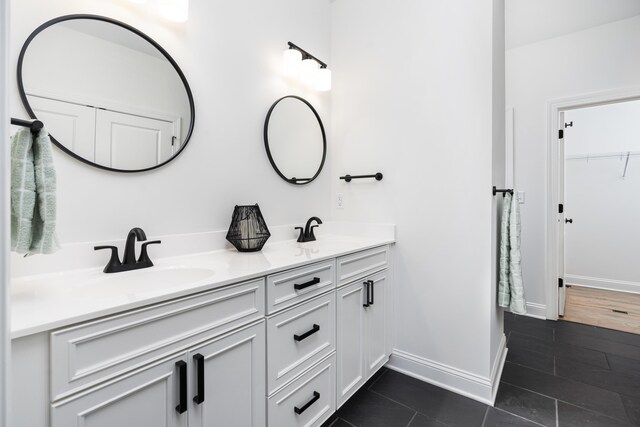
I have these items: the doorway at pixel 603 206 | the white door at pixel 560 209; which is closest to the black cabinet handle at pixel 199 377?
the white door at pixel 560 209

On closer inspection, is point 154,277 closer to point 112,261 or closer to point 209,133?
point 112,261

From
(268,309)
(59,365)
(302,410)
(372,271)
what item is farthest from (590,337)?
(59,365)

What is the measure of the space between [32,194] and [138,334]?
44 centimetres

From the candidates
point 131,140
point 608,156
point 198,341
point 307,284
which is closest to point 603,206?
point 608,156

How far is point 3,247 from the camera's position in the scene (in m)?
0.45

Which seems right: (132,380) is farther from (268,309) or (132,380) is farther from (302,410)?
(302,410)

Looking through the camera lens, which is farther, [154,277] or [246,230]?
[246,230]

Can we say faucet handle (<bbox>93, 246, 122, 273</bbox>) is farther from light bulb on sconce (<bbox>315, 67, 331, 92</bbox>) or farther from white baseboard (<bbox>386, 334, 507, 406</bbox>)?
white baseboard (<bbox>386, 334, 507, 406</bbox>)

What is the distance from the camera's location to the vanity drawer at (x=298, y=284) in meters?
1.15

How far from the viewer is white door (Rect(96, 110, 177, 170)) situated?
120cm

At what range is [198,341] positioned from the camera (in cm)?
91

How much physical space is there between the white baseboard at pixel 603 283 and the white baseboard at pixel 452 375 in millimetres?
2619

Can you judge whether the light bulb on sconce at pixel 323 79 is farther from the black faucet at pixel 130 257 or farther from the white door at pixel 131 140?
the black faucet at pixel 130 257

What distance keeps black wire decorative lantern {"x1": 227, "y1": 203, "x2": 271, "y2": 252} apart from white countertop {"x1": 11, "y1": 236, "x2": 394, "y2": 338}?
0.05 meters
